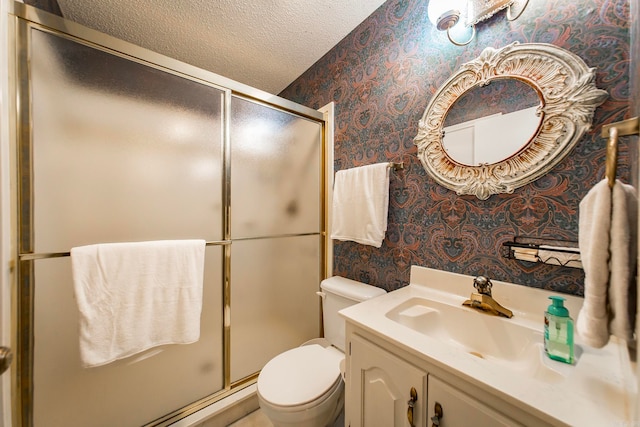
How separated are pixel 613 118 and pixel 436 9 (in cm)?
79

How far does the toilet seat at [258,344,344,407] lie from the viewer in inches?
39.4

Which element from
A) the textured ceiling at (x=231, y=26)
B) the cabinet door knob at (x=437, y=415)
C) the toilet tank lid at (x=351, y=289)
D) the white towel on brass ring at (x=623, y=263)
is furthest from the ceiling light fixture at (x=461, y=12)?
the cabinet door knob at (x=437, y=415)

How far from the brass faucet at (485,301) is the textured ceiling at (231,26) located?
1.60m

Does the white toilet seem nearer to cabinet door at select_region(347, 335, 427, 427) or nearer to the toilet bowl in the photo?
the toilet bowl

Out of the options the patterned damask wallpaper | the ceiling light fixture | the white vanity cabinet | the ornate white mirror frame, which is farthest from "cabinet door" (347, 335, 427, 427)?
the ceiling light fixture

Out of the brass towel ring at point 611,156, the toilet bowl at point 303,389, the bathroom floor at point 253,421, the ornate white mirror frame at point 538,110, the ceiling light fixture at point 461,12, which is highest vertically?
the ceiling light fixture at point 461,12

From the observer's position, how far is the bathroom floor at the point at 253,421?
1.34 meters

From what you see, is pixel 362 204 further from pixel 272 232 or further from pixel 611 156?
pixel 611 156

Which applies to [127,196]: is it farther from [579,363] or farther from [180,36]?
[579,363]

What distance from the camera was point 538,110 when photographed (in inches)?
33.5

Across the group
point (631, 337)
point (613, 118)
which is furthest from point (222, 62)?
point (631, 337)

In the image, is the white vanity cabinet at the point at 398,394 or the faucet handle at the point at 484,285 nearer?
the white vanity cabinet at the point at 398,394

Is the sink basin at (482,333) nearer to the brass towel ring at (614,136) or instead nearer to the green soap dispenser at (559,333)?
the green soap dispenser at (559,333)

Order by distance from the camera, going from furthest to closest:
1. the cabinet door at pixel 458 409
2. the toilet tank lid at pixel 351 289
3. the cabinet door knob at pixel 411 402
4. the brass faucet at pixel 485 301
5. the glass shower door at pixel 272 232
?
the glass shower door at pixel 272 232, the toilet tank lid at pixel 351 289, the brass faucet at pixel 485 301, the cabinet door knob at pixel 411 402, the cabinet door at pixel 458 409
